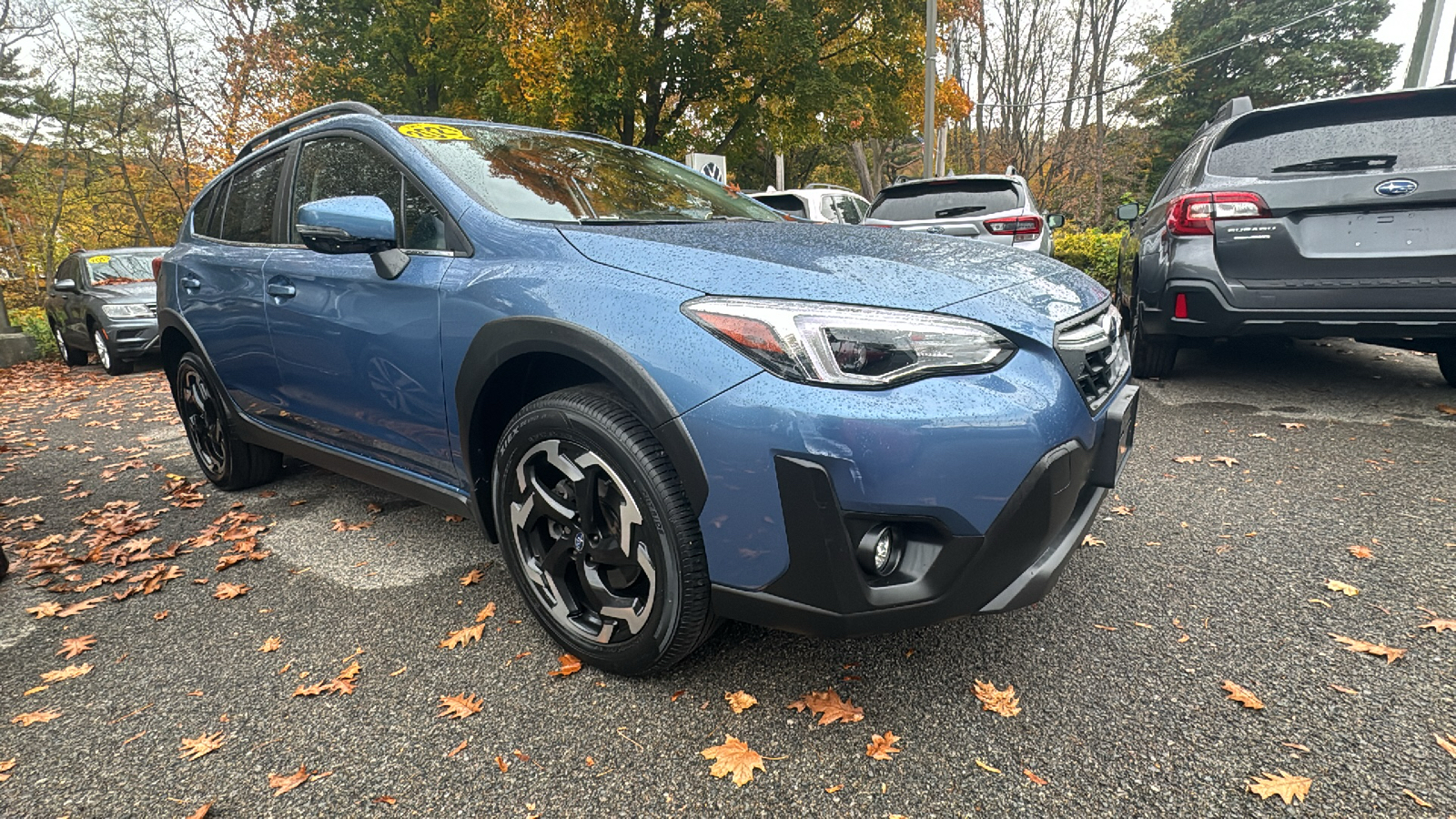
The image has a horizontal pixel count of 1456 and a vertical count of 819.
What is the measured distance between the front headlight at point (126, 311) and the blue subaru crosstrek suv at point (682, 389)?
27.1 ft

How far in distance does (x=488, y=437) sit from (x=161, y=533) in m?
2.28

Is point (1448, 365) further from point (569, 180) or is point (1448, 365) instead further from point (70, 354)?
point (70, 354)

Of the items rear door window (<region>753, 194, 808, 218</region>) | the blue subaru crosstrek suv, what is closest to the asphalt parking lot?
the blue subaru crosstrek suv

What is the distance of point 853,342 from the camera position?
1.63 m

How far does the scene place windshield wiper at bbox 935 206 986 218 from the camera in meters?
7.11

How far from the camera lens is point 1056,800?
1604 mm

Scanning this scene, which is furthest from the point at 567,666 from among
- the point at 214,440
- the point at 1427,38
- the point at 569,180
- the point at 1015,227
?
the point at 1427,38

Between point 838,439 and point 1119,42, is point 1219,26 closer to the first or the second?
point 1119,42

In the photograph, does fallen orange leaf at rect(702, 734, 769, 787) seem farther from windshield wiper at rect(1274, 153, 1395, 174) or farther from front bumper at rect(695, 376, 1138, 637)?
windshield wiper at rect(1274, 153, 1395, 174)

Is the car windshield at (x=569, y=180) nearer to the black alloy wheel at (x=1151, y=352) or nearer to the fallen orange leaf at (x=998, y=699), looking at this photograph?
the fallen orange leaf at (x=998, y=699)

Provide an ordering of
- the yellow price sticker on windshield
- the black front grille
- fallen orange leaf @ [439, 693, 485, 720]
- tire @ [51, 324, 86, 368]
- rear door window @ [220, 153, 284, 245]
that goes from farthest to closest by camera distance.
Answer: tire @ [51, 324, 86, 368] < rear door window @ [220, 153, 284, 245] < the yellow price sticker on windshield < fallen orange leaf @ [439, 693, 485, 720] < the black front grille

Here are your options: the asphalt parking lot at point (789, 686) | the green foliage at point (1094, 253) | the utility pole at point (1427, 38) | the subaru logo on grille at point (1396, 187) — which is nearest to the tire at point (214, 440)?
the asphalt parking lot at point (789, 686)

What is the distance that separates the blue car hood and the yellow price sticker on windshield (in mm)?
809

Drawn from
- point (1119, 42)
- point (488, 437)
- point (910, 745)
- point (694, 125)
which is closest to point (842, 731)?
point (910, 745)
